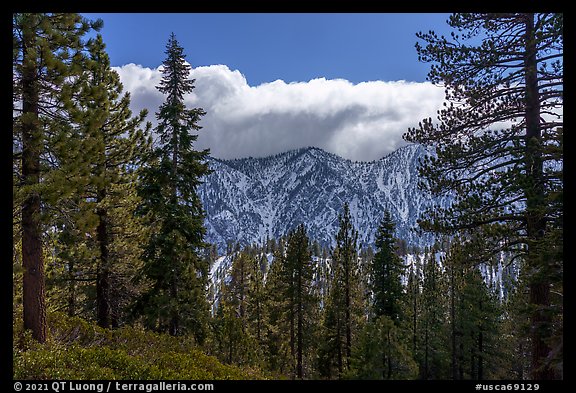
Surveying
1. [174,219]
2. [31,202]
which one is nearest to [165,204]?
[174,219]

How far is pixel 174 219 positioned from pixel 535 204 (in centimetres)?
1426

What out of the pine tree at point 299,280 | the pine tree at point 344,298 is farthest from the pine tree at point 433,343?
the pine tree at point 299,280

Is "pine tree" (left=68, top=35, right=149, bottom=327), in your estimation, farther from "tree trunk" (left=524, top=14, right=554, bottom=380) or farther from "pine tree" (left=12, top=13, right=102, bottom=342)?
"tree trunk" (left=524, top=14, right=554, bottom=380)

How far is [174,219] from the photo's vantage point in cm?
Result: 1599

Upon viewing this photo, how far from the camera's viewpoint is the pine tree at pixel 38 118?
8.08 meters

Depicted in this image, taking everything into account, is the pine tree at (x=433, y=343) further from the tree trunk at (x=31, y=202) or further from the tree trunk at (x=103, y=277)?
the tree trunk at (x=31, y=202)

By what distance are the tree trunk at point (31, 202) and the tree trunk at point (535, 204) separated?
12522mm

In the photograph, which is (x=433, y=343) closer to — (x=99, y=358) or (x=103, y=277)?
(x=103, y=277)

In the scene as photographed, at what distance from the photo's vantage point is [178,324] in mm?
15953

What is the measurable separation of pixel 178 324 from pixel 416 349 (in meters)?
27.7
